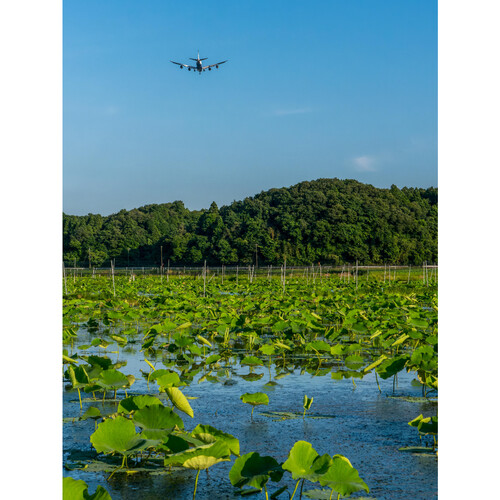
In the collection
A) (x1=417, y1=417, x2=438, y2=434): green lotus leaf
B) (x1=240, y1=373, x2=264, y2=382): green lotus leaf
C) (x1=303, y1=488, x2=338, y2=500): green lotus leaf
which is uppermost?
(x1=417, y1=417, x2=438, y2=434): green lotus leaf

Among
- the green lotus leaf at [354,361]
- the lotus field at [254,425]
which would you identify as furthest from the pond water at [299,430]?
the green lotus leaf at [354,361]

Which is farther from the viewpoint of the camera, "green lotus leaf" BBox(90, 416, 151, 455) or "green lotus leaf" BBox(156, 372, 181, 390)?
"green lotus leaf" BBox(156, 372, 181, 390)

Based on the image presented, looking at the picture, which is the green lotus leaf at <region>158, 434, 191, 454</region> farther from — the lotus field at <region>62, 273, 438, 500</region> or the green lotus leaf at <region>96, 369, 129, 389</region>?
the green lotus leaf at <region>96, 369, 129, 389</region>

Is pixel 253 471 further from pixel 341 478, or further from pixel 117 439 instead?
pixel 117 439

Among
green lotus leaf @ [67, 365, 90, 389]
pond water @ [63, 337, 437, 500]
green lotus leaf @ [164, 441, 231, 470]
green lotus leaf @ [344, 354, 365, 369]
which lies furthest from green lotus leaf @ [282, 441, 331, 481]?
green lotus leaf @ [344, 354, 365, 369]

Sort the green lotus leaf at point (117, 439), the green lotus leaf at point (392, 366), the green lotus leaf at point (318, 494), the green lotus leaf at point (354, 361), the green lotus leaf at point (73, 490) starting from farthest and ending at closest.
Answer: the green lotus leaf at point (354, 361) → the green lotus leaf at point (392, 366) → the green lotus leaf at point (117, 439) → the green lotus leaf at point (318, 494) → the green lotus leaf at point (73, 490)

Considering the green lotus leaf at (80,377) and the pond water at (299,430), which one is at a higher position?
the green lotus leaf at (80,377)

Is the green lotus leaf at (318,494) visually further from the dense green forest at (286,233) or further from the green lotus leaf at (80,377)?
the dense green forest at (286,233)
